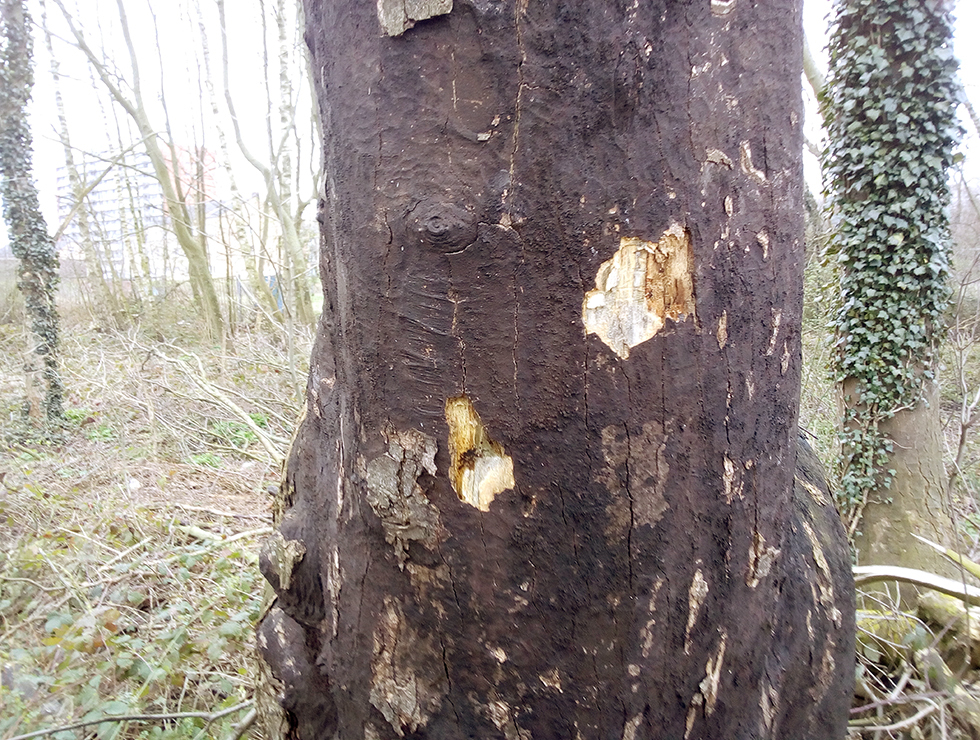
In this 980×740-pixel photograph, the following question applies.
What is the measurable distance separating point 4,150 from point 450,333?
10.4m

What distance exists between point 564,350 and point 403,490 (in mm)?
407

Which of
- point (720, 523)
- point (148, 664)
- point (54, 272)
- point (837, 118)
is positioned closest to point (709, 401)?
A: point (720, 523)

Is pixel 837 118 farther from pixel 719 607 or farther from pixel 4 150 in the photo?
pixel 4 150

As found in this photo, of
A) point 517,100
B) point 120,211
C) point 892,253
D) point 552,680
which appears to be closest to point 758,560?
point 552,680

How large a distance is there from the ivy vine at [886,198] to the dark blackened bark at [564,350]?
5.55 meters

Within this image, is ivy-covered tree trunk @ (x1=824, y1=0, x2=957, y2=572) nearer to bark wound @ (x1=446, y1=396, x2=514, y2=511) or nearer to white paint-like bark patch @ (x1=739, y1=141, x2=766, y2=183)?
white paint-like bark patch @ (x1=739, y1=141, x2=766, y2=183)

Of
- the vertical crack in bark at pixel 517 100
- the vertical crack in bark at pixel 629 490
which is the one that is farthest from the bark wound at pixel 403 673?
the vertical crack in bark at pixel 517 100

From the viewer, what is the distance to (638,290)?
1016mm

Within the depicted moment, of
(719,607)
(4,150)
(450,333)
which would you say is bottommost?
(719,607)

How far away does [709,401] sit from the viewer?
107cm

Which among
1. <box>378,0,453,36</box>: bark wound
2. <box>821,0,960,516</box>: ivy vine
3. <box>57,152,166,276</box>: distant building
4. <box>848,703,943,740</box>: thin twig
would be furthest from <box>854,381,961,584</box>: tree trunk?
<box>57,152,166,276</box>: distant building

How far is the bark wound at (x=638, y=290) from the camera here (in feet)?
3.30

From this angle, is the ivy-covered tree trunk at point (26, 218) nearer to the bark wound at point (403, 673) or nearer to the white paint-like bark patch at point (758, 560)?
the bark wound at point (403, 673)

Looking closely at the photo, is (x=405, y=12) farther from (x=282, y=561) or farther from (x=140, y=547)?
(x=140, y=547)
